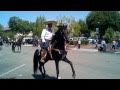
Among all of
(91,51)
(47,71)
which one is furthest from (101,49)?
(47,71)

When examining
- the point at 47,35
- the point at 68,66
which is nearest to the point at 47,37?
the point at 47,35

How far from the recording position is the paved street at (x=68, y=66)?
12688 mm

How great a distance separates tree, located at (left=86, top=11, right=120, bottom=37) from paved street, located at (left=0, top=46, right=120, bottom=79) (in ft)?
1.79

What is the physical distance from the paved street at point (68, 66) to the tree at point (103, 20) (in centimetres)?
55

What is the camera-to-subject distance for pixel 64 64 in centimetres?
1284

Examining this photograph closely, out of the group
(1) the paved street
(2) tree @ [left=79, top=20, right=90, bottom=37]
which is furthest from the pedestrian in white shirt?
(2) tree @ [left=79, top=20, right=90, bottom=37]

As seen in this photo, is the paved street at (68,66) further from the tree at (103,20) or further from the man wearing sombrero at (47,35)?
the tree at (103,20)

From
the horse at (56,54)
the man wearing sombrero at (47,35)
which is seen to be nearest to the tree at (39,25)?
the man wearing sombrero at (47,35)

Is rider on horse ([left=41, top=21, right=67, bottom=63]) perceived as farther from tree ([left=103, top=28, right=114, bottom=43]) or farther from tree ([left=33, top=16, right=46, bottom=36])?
→ tree ([left=103, top=28, right=114, bottom=43])

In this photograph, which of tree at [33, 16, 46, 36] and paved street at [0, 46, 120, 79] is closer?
tree at [33, 16, 46, 36]

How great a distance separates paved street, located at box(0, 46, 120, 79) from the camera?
41.6 ft

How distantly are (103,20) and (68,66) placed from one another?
44.8 inches
